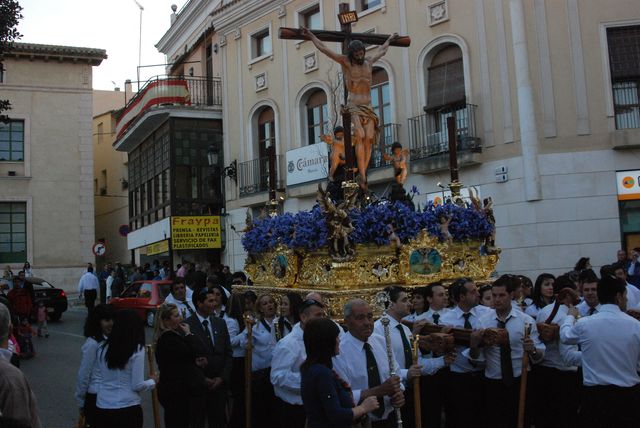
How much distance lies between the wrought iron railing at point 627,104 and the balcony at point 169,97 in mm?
14526

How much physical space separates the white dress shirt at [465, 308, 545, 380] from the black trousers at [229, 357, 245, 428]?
2.55 meters

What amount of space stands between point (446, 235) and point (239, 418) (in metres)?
3.16

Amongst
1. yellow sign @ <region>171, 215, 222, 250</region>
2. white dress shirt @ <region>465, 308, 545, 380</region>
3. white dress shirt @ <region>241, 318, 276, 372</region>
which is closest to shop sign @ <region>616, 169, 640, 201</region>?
yellow sign @ <region>171, 215, 222, 250</region>

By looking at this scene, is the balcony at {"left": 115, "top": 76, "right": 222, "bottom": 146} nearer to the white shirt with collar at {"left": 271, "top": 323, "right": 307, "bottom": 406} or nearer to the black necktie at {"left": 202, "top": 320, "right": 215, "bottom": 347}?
the black necktie at {"left": 202, "top": 320, "right": 215, "bottom": 347}

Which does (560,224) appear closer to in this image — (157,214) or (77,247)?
(157,214)

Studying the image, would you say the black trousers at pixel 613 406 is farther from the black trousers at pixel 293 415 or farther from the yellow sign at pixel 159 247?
the yellow sign at pixel 159 247

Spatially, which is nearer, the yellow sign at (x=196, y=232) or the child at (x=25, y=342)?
the child at (x=25, y=342)

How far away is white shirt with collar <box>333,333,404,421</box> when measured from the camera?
4574 millimetres

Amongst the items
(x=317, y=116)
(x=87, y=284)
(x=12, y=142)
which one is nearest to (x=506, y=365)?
(x=317, y=116)

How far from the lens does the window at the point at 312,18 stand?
2286 centimetres

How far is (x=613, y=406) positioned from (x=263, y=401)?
336cm

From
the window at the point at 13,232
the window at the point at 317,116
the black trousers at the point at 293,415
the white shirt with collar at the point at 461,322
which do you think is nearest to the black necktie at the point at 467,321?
the white shirt with collar at the point at 461,322

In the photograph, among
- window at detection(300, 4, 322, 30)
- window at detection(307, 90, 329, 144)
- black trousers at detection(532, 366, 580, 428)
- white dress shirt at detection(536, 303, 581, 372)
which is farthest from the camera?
window at detection(300, 4, 322, 30)

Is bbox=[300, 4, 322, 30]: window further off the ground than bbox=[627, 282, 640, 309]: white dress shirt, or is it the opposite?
bbox=[300, 4, 322, 30]: window
